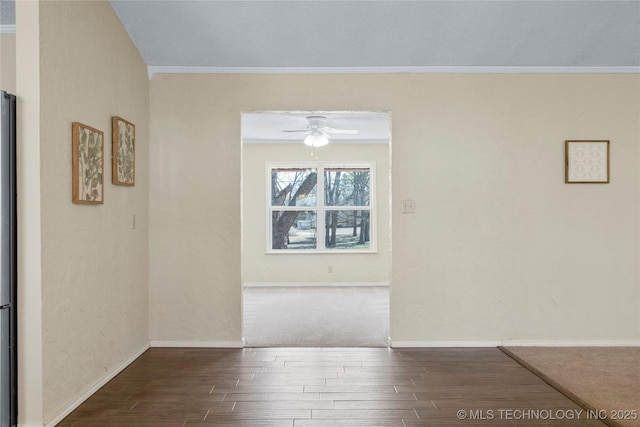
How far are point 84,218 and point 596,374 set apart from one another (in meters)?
3.59

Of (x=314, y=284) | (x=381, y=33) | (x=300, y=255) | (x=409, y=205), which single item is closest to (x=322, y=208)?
(x=300, y=255)

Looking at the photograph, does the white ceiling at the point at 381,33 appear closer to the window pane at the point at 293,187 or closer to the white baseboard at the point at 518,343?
the white baseboard at the point at 518,343

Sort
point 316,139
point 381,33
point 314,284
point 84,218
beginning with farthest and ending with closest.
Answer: point 314,284
point 316,139
point 381,33
point 84,218

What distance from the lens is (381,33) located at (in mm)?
3986

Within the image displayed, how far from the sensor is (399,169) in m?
4.45

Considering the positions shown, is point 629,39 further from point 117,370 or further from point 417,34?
point 117,370

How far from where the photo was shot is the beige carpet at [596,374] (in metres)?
3.01

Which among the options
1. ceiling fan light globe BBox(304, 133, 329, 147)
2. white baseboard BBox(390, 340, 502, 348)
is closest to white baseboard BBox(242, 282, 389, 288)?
ceiling fan light globe BBox(304, 133, 329, 147)

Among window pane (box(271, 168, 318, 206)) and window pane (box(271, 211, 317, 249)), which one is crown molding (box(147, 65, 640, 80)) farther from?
window pane (box(271, 211, 317, 249))

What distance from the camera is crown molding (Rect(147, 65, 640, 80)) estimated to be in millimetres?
4414

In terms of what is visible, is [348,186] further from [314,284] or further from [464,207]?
[464,207]

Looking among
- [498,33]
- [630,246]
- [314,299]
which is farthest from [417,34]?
[314,299]

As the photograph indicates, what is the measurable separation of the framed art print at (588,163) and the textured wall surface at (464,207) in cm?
6

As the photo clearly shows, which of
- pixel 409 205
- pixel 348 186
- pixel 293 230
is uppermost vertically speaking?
pixel 348 186
